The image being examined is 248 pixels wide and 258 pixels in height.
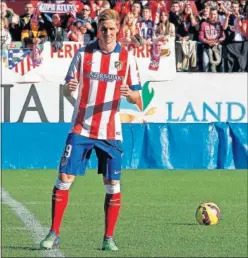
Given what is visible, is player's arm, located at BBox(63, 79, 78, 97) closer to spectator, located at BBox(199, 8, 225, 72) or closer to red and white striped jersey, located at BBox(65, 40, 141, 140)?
red and white striped jersey, located at BBox(65, 40, 141, 140)

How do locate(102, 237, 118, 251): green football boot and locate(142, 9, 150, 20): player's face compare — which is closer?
locate(102, 237, 118, 251): green football boot

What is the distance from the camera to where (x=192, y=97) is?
2400 centimetres

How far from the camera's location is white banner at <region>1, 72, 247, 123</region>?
23.3 m

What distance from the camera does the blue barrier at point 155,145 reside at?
21.3m

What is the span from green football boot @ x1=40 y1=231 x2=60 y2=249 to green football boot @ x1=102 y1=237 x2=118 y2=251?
43 centimetres

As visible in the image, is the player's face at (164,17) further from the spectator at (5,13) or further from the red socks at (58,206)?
the red socks at (58,206)

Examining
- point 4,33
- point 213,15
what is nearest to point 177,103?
point 213,15

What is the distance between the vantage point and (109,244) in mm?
9555

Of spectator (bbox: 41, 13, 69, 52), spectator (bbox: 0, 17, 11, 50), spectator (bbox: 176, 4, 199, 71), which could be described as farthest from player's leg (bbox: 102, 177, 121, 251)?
spectator (bbox: 176, 4, 199, 71)

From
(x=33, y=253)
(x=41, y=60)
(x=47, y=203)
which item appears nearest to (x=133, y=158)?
(x=41, y=60)

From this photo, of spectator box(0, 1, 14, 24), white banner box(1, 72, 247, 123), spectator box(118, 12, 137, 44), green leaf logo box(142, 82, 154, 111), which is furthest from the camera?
green leaf logo box(142, 82, 154, 111)

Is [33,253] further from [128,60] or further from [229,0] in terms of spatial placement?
[229,0]

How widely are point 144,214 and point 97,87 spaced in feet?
11.7

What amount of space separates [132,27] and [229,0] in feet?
10.8
